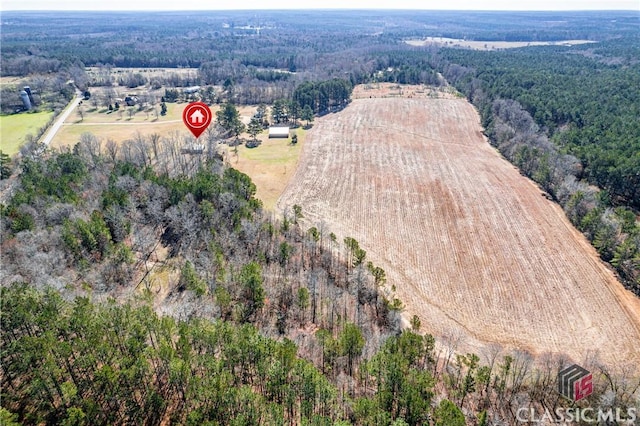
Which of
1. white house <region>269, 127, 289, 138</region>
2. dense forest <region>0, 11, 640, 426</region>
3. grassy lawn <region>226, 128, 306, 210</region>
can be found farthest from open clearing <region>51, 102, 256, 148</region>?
grassy lawn <region>226, 128, 306, 210</region>

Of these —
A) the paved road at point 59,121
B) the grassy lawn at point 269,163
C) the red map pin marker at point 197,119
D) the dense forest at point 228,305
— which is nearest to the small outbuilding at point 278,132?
the grassy lawn at point 269,163

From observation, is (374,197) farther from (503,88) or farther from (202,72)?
(202,72)

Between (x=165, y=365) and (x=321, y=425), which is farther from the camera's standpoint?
(x=165, y=365)

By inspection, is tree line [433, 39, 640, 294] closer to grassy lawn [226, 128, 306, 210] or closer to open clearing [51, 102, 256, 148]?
grassy lawn [226, 128, 306, 210]

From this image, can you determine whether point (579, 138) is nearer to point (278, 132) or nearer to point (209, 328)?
point (278, 132)

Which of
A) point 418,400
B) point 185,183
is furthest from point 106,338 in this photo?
point 185,183

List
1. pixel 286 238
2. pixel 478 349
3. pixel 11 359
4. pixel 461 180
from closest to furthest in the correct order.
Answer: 1. pixel 11 359
2. pixel 478 349
3. pixel 286 238
4. pixel 461 180
